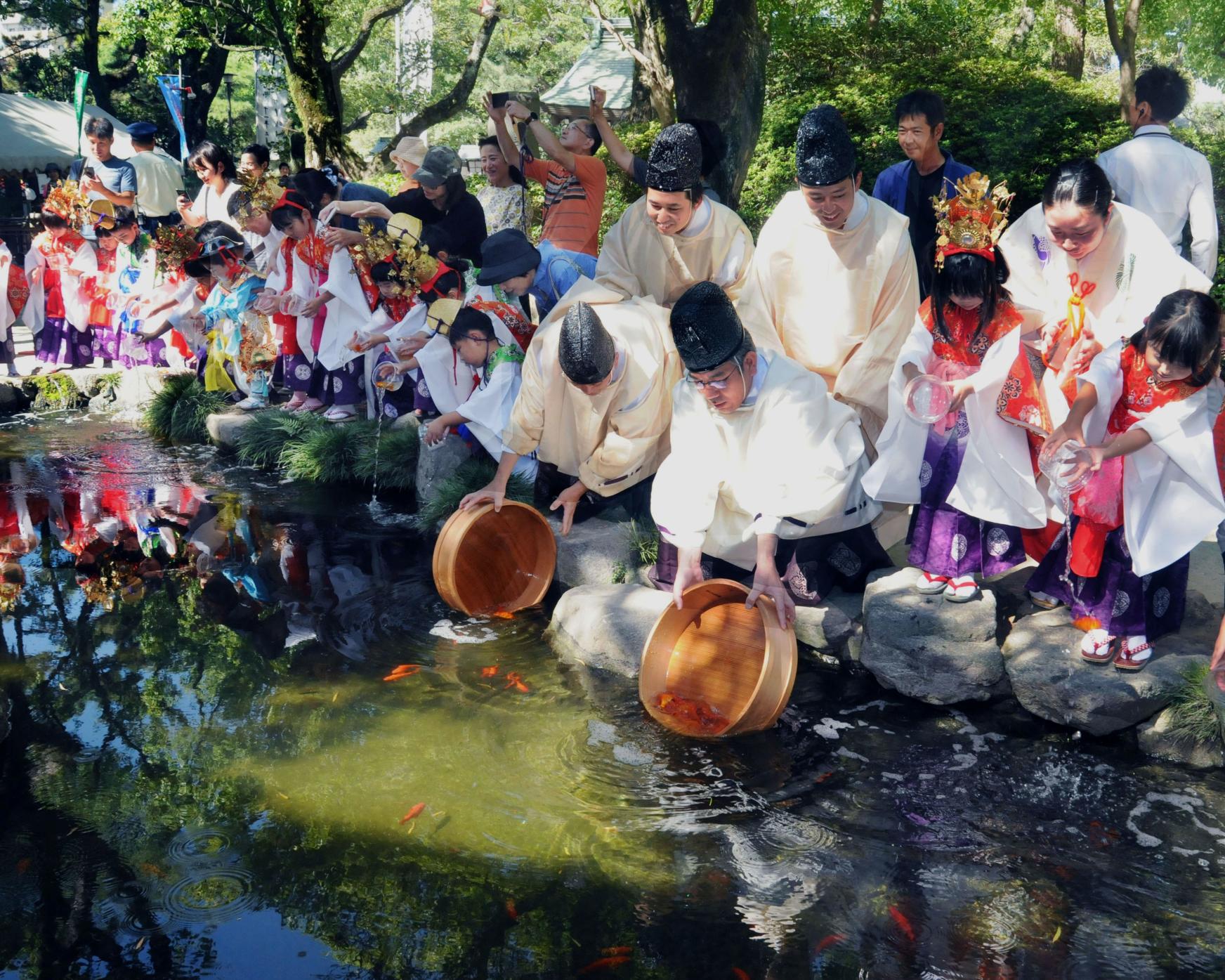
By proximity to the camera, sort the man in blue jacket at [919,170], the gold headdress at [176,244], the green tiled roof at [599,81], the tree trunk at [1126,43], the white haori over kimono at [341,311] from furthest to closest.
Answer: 1. the green tiled roof at [599,81]
2. the tree trunk at [1126,43]
3. the gold headdress at [176,244]
4. the white haori over kimono at [341,311]
5. the man in blue jacket at [919,170]

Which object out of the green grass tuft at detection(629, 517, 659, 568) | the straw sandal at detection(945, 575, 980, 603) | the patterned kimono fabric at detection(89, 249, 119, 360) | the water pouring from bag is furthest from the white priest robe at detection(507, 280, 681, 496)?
the patterned kimono fabric at detection(89, 249, 119, 360)

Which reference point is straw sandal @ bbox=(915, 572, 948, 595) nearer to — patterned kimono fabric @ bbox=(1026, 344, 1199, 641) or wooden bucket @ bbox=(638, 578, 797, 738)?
patterned kimono fabric @ bbox=(1026, 344, 1199, 641)

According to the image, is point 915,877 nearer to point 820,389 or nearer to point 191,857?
point 820,389

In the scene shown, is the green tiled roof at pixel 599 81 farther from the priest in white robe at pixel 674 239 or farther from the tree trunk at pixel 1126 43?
the priest in white robe at pixel 674 239

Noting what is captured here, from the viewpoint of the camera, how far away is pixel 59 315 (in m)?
11.4

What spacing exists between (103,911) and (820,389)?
307 centimetres

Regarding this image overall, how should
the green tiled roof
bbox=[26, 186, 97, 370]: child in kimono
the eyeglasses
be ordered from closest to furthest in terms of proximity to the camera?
1. the eyeglasses
2. bbox=[26, 186, 97, 370]: child in kimono
3. the green tiled roof

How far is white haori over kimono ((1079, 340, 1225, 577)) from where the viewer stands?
3.91 metres

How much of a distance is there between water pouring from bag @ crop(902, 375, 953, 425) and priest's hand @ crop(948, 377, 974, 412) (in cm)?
2

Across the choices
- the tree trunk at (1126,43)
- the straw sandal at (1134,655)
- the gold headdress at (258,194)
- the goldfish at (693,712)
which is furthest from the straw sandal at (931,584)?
the tree trunk at (1126,43)

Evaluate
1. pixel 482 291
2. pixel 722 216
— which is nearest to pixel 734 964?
pixel 722 216

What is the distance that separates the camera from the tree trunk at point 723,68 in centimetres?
891

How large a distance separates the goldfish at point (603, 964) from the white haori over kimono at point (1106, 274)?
2.86 m

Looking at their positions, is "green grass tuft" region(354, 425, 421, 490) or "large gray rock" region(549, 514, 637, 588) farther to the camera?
"green grass tuft" region(354, 425, 421, 490)
